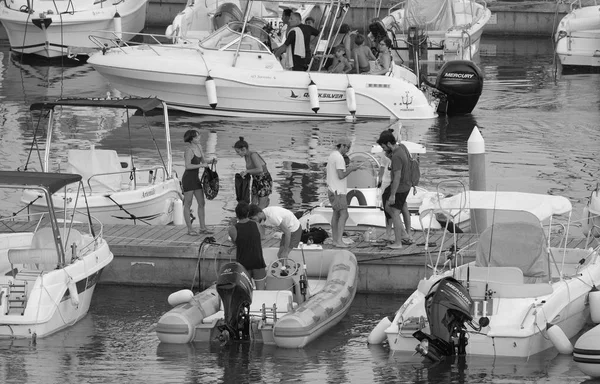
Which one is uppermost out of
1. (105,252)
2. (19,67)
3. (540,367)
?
(19,67)

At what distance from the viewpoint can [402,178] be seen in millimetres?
16141

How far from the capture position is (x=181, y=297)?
15.1 metres

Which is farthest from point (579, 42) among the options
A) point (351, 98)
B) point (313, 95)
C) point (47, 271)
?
point (47, 271)

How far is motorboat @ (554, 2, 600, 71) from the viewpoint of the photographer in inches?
1455

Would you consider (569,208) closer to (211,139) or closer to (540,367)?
(540,367)

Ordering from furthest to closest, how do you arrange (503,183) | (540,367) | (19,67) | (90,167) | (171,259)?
(19,67), (503,183), (90,167), (171,259), (540,367)

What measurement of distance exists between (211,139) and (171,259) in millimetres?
11112

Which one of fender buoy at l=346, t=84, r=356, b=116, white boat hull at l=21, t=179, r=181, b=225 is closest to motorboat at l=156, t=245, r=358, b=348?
white boat hull at l=21, t=179, r=181, b=225

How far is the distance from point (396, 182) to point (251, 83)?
43.6ft

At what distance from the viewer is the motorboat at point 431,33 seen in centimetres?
3559

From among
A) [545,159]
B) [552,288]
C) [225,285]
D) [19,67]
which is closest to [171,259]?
[225,285]

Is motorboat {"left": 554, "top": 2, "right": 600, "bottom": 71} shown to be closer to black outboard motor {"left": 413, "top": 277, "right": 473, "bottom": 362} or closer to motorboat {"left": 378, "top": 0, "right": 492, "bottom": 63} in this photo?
motorboat {"left": 378, "top": 0, "right": 492, "bottom": 63}

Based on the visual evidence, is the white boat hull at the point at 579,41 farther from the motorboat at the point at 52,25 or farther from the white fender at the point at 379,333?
the white fender at the point at 379,333

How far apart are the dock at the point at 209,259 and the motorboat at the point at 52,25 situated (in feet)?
70.2
